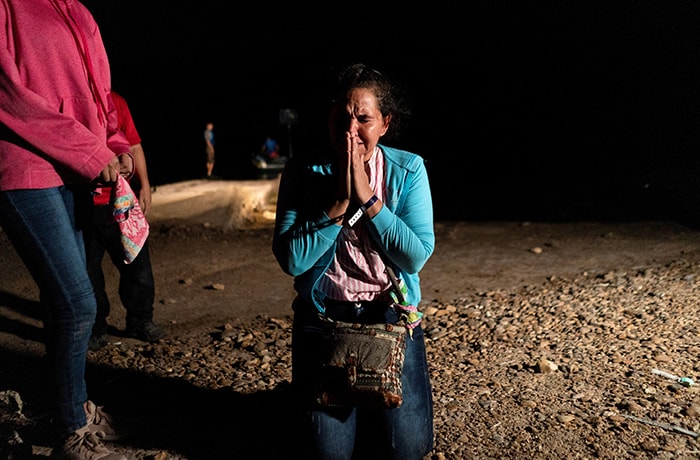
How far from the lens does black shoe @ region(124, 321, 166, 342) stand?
4.18m

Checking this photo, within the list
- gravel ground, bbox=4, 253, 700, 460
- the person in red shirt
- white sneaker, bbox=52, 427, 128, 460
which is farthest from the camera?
the person in red shirt

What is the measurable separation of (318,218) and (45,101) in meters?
1.09

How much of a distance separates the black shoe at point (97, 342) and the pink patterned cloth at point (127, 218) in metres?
1.73

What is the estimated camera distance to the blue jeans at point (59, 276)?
7.51 ft

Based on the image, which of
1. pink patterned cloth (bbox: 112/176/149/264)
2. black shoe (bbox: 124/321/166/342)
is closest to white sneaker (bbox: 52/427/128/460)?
pink patterned cloth (bbox: 112/176/149/264)

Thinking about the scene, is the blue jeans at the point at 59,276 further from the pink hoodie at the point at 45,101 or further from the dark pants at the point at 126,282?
the dark pants at the point at 126,282

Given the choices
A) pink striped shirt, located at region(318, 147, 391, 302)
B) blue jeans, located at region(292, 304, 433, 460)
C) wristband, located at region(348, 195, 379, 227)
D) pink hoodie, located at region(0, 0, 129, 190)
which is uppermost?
pink hoodie, located at region(0, 0, 129, 190)

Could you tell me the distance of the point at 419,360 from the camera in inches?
99.7

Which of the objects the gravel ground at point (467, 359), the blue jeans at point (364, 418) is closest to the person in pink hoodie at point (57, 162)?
the gravel ground at point (467, 359)

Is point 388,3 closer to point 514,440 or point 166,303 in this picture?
point 166,303

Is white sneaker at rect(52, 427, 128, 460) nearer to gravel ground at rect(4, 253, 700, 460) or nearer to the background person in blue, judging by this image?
gravel ground at rect(4, 253, 700, 460)

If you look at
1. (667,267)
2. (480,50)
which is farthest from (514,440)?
(480,50)

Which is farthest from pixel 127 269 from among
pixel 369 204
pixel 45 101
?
pixel 369 204

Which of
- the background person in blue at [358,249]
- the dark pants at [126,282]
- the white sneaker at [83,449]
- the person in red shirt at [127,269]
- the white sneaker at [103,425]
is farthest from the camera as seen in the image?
the dark pants at [126,282]
